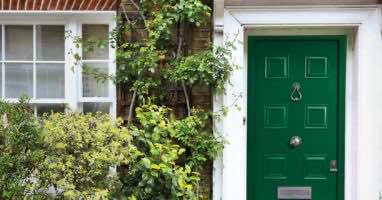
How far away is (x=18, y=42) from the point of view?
6.85m

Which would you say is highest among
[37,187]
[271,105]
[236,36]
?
[236,36]

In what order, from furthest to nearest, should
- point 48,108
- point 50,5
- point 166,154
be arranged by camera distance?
point 48,108, point 50,5, point 166,154

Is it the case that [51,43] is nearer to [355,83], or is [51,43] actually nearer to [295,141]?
[295,141]

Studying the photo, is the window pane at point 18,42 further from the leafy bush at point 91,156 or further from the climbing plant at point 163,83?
the leafy bush at point 91,156

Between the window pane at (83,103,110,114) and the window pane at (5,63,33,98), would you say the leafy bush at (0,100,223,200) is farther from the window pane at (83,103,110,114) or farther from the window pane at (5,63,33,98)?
the window pane at (5,63,33,98)

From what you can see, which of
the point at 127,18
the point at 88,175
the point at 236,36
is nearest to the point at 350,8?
the point at 236,36

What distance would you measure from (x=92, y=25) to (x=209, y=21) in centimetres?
131

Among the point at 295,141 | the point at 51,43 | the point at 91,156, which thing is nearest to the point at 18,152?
the point at 91,156

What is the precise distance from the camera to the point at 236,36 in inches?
259

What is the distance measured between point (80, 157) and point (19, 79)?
1.73 m

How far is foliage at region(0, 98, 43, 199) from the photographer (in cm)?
543

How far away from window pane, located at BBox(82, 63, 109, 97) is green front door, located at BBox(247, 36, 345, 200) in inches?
63.5

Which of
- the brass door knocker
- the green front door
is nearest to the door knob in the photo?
the green front door

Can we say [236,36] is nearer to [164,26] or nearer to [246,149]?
[164,26]
